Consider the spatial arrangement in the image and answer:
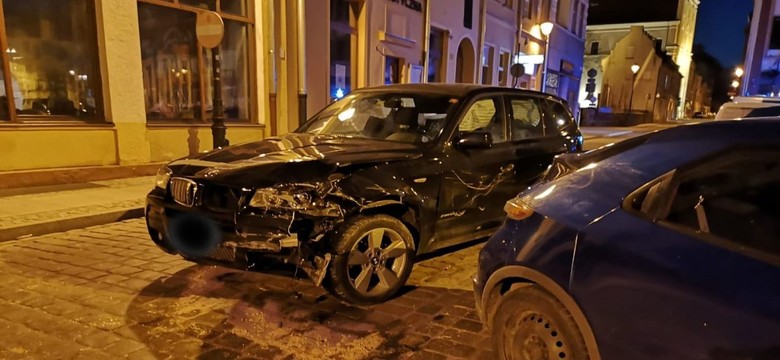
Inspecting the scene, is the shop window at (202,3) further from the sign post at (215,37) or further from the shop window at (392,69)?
the shop window at (392,69)

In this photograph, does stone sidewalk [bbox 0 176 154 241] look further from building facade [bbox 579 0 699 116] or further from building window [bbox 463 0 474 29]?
building facade [bbox 579 0 699 116]

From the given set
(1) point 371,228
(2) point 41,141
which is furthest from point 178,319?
(2) point 41,141

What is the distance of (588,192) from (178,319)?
2913 mm

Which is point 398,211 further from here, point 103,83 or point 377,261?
point 103,83

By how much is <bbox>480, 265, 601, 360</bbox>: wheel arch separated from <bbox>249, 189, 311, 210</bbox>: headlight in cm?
142

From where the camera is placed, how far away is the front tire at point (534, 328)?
88.9 inches

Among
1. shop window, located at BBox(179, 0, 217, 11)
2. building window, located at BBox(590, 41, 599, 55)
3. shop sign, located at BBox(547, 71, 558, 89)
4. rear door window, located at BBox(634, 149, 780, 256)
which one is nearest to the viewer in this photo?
rear door window, located at BBox(634, 149, 780, 256)

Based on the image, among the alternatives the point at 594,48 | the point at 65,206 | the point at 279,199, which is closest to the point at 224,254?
the point at 279,199

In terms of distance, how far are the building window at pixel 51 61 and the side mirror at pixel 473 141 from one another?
725cm

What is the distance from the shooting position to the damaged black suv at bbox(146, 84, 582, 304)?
356cm

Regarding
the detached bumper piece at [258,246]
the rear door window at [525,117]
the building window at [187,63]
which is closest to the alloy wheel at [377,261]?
the detached bumper piece at [258,246]

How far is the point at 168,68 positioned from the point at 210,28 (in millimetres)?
2252

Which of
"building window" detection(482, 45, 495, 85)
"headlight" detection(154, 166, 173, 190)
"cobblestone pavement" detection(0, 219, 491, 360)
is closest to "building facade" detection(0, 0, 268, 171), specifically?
"cobblestone pavement" detection(0, 219, 491, 360)

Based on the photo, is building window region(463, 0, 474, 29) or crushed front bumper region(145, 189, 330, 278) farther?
→ building window region(463, 0, 474, 29)
